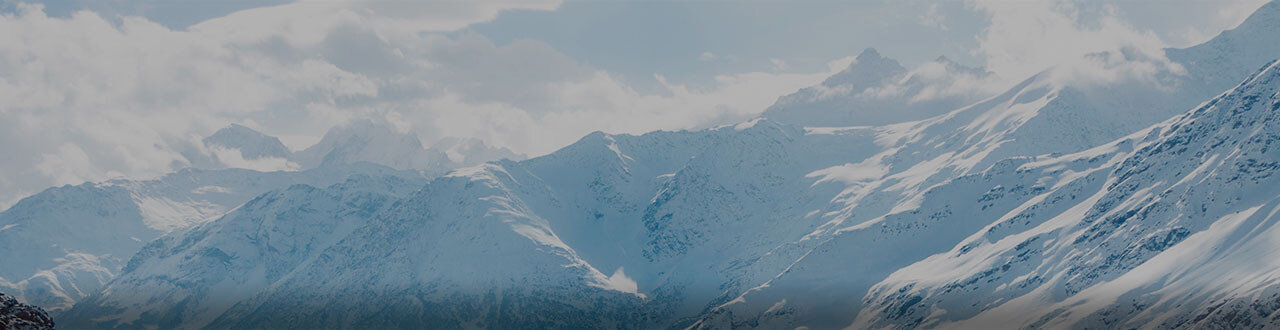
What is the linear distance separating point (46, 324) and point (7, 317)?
4.85m

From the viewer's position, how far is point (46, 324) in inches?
3524

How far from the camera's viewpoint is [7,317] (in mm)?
84812
